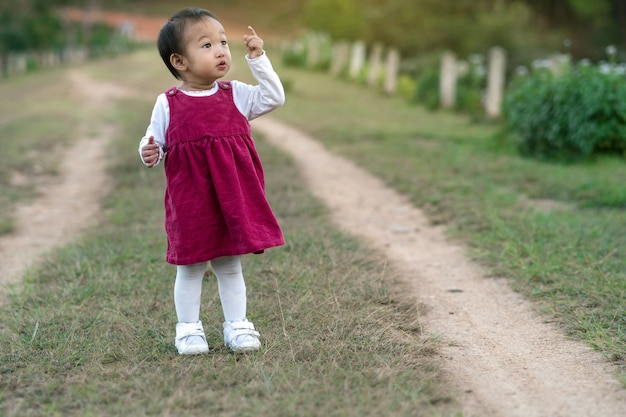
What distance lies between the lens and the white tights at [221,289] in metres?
3.66

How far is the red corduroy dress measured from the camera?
11.5 ft

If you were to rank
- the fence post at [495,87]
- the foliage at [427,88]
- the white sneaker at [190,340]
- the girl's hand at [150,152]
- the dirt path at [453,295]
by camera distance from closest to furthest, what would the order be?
the dirt path at [453,295] < the girl's hand at [150,152] < the white sneaker at [190,340] < the fence post at [495,87] < the foliage at [427,88]

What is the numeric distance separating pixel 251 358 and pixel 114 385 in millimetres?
598

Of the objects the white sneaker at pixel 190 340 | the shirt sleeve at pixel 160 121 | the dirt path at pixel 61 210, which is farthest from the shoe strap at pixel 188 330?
the dirt path at pixel 61 210

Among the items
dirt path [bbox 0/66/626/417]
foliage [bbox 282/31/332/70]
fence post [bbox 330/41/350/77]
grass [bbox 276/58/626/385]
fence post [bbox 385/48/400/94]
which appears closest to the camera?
dirt path [bbox 0/66/626/417]

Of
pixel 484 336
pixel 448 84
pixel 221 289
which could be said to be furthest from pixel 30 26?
pixel 484 336

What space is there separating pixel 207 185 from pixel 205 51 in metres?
0.57

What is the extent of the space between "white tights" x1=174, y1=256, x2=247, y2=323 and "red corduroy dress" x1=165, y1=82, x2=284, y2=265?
5.8 inches

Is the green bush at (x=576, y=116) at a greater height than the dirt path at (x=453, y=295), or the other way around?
the green bush at (x=576, y=116)

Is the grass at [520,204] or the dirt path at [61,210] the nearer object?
the grass at [520,204]

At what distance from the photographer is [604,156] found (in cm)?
884

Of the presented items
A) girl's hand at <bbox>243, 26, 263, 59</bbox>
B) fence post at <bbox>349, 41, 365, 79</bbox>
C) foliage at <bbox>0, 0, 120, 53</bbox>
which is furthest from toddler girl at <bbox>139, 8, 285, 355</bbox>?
foliage at <bbox>0, 0, 120, 53</bbox>

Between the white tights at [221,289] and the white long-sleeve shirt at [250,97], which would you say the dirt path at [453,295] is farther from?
the white long-sleeve shirt at [250,97]

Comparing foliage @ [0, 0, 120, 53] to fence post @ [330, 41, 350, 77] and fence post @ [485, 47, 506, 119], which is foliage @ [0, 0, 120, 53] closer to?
fence post @ [330, 41, 350, 77]
